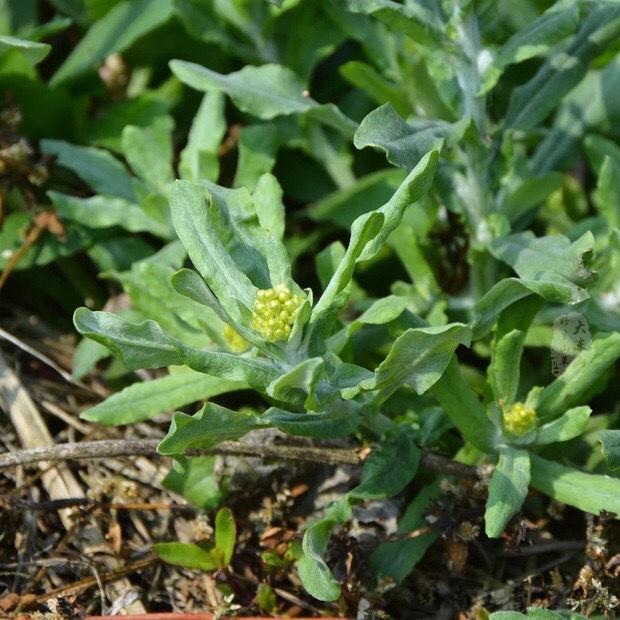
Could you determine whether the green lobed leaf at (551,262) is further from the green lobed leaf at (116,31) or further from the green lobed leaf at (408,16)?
the green lobed leaf at (116,31)

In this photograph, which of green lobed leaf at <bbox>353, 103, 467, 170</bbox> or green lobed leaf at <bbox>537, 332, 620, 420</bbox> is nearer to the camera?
green lobed leaf at <bbox>353, 103, 467, 170</bbox>

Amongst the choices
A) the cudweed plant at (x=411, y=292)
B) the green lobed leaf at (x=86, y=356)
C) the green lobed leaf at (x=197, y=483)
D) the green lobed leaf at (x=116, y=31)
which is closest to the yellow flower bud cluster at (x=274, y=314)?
the cudweed plant at (x=411, y=292)

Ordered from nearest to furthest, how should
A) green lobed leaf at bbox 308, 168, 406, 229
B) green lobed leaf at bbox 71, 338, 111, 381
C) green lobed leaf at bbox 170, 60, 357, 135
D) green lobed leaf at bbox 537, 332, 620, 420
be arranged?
green lobed leaf at bbox 537, 332, 620, 420 → green lobed leaf at bbox 170, 60, 357, 135 → green lobed leaf at bbox 71, 338, 111, 381 → green lobed leaf at bbox 308, 168, 406, 229

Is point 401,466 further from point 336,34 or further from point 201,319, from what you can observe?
point 336,34

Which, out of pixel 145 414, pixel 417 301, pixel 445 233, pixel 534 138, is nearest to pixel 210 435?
pixel 145 414

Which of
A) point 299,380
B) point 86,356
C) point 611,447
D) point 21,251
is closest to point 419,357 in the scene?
point 299,380

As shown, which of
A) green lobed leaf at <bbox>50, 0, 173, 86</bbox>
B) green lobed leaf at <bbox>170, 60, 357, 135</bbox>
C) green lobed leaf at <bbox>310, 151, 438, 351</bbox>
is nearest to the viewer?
green lobed leaf at <bbox>310, 151, 438, 351</bbox>

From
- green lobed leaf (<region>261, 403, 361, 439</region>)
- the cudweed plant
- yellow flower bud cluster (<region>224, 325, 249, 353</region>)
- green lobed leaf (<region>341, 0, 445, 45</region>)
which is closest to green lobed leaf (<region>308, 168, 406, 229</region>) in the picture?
the cudweed plant

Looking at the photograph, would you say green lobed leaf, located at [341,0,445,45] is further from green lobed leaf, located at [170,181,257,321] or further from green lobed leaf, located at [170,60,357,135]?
green lobed leaf, located at [170,181,257,321]

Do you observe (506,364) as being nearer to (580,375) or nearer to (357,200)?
(580,375)
